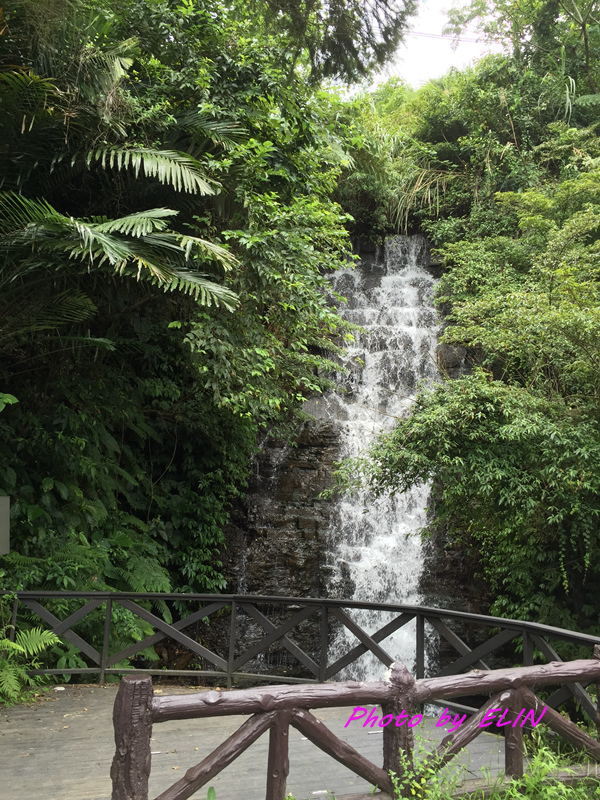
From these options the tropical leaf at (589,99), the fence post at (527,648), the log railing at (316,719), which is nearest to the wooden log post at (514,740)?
the log railing at (316,719)

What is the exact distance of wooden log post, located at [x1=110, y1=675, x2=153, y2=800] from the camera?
2.87m

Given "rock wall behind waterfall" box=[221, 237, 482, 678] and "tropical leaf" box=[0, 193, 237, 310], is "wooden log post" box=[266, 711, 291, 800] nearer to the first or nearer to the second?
"tropical leaf" box=[0, 193, 237, 310]

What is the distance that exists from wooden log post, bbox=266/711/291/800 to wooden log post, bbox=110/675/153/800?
612 mm

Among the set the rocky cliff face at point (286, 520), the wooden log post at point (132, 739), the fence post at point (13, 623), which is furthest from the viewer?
the rocky cliff face at point (286, 520)

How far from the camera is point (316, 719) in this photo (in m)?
3.23

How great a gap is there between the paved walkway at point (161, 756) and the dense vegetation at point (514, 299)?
409cm

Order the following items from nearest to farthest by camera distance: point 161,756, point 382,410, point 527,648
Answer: point 161,756 < point 527,648 < point 382,410

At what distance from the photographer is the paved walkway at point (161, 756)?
4.18 m

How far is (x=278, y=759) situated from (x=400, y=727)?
67 centimetres

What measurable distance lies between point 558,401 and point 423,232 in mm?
10006

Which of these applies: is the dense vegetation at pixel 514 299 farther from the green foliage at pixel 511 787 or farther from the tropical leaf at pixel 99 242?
the green foliage at pixel 511 787

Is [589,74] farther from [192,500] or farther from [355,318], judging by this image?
[192,500]

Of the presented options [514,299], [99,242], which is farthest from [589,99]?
[99,242]

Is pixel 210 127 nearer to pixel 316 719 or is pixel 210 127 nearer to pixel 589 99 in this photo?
pixel 316 719
